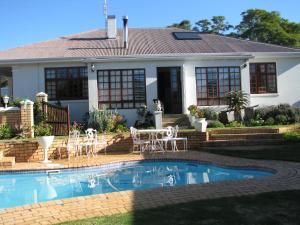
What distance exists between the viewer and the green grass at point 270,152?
11744mm

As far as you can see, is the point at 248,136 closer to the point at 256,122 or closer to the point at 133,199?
the point at 256,122

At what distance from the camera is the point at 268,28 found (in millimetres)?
44688

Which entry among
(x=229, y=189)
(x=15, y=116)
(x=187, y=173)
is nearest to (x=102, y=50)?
(x=15, y=116)

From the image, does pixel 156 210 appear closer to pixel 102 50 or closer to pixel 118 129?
pixel 118 129

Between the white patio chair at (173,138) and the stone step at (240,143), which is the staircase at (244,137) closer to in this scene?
the stone step at (240,143)

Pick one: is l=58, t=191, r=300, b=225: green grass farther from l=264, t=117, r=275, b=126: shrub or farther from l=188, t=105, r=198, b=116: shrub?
l=264, t=117, r=275, b=126: shrub

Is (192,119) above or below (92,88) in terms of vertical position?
below

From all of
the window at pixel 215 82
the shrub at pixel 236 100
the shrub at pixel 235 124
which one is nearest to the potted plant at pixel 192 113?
the window at pixel 215 82

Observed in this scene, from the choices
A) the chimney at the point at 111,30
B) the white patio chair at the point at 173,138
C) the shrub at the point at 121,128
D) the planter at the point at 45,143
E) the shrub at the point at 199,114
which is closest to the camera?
the planter at the point at 45,143

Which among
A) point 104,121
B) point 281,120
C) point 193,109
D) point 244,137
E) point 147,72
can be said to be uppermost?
point 147,72

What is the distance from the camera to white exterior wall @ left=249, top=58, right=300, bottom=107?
73.2 feet

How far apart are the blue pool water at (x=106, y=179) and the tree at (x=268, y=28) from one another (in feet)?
118

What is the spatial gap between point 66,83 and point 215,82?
26.7 feet

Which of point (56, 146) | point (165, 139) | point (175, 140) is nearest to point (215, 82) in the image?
point (175, 140)
